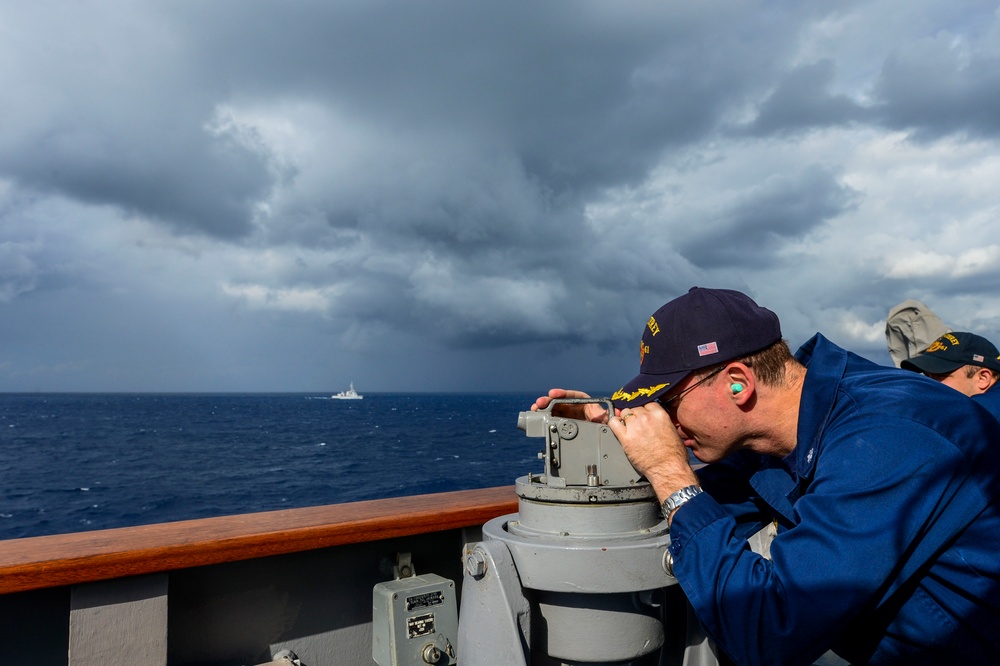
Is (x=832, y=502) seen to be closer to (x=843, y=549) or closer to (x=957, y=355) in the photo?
(x=843, y=549)

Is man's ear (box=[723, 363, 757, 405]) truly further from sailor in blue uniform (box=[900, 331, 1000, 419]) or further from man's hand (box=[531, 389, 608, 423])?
sailor in blue uniform (box=[900, 331, 1000, 419])

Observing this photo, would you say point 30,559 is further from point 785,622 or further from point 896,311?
point 896,311

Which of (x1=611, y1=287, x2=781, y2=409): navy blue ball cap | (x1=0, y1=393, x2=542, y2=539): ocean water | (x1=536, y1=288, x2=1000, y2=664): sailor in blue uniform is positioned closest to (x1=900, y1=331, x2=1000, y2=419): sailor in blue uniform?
(x1=536, y1=288, x2=1000, y2=664): sailor in blue uniform

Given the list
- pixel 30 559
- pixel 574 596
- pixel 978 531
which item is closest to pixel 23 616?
pixel 30 559

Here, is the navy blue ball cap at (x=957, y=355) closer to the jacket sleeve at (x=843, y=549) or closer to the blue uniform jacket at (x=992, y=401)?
the blue uniform jacket at (x=992, y=401)

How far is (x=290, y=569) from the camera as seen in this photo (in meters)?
2.15

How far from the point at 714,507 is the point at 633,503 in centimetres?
22

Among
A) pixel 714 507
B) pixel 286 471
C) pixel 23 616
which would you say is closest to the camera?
pixel 714 507

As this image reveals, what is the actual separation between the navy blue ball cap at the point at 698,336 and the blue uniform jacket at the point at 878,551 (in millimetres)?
255

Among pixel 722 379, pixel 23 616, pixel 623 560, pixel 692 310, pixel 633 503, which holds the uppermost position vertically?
pixel 692 310

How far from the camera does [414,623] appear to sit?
2084mm

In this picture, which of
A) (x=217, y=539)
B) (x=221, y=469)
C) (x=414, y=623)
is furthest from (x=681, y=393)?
(x=221, y=469)

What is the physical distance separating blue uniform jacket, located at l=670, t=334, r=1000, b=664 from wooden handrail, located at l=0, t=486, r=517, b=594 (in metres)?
0.93

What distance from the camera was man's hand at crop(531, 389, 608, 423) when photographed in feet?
6.08
